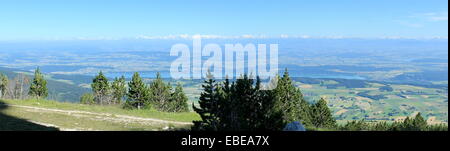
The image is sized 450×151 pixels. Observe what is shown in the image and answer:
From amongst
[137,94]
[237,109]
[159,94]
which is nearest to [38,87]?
[137,94]

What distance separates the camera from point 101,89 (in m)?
79.4

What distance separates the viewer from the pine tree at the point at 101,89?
78.8 m

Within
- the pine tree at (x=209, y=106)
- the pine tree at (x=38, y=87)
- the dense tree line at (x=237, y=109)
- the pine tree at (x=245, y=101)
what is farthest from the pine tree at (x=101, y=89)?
the pine tree at (x=245, y=101)

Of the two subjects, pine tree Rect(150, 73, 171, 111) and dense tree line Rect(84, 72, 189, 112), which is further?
pine tree Rect(150, 73, 171, 111)

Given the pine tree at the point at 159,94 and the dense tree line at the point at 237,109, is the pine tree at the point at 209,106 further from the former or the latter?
the pine tree at the point at 159,94

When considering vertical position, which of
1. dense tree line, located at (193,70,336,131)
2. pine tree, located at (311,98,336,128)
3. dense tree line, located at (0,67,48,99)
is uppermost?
dense tree line, located at (193,70,336,131)

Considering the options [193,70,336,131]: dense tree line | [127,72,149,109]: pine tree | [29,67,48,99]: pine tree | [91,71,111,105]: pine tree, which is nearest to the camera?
[193,70,336,131]: dense tree line

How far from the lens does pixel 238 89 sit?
2611cm

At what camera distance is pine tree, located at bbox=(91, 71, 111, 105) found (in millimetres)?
78812

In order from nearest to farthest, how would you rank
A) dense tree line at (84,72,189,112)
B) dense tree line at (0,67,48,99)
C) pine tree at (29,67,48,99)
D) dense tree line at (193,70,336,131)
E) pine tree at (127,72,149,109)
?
dense tree line at (193,70,336,131)
pine tree at (127,72,149,109)
dense tree line at (84,72,189,112)
pine tree at (29,67,48,99)
dense tree line at (0,67,48,99)

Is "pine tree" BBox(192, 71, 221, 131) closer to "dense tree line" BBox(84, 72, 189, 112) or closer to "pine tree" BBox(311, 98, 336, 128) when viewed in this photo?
"pine tree" BBox(311, 98, 336, 128)

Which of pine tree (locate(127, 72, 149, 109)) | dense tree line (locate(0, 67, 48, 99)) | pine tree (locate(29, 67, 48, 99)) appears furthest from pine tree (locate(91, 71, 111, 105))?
pine tree (locate(127, 72, 149, 109))

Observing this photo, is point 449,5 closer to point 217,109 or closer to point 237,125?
point 237,125
